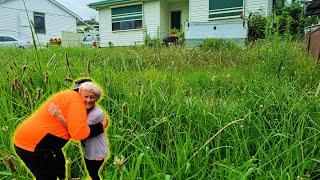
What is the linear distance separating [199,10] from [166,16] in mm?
3377

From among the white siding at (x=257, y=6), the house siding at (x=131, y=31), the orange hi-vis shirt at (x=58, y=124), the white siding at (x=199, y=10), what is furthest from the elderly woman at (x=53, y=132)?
the white siding at (x=199, y=10)

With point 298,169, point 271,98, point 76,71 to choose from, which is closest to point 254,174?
point 298,169

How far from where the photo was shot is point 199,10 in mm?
24062

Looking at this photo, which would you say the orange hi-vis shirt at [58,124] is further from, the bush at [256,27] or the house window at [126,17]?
the house window at [126,17]

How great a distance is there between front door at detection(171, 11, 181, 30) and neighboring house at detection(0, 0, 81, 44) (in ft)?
42.1

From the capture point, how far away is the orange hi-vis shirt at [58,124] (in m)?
0.53

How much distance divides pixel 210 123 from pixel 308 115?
65 centimetres

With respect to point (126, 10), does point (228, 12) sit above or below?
below

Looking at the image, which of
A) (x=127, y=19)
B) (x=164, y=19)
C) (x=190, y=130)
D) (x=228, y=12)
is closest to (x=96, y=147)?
(x=190, y=130)

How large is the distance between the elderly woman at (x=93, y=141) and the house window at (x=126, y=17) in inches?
1108

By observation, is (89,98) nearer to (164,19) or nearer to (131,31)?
(164,19)

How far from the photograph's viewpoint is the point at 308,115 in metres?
2.29

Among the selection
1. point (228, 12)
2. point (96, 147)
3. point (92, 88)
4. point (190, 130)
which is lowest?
point (190, 130)

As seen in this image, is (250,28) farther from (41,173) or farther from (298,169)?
(41,173)
